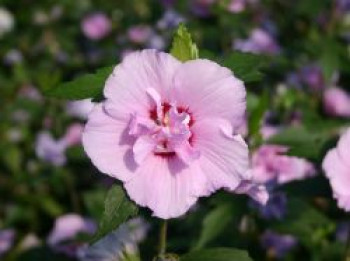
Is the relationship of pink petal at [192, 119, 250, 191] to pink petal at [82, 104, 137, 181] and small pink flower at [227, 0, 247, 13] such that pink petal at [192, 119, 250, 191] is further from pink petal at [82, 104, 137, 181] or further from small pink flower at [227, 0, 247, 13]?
small pink flower at [227, 0, 247, 13]

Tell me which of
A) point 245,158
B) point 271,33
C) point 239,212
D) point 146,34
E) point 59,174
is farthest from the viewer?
point 146,34

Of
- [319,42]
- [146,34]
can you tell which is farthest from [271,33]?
[146,34]

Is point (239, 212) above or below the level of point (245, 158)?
below

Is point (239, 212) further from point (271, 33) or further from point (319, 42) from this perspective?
A: point (271, 33)

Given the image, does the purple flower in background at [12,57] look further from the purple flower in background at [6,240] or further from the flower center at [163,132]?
the flower center at [163,132]

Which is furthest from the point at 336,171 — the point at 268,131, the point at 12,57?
the point at 12,57

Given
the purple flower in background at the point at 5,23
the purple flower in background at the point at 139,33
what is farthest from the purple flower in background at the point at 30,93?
the purple flower in background at the point at 5,23
